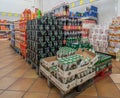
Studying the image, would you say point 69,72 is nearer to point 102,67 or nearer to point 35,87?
point 35,87

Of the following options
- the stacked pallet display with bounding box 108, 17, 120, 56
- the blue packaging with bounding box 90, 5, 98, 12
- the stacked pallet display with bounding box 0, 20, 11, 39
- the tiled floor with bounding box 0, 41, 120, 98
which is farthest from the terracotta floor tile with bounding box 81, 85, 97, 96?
the stacked pallet display with bounding box 0, 20, 11, 39

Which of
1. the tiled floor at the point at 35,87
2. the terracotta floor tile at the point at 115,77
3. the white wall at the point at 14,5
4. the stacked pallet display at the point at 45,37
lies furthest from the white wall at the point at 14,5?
the terracotta floor tile at the point at 115,77

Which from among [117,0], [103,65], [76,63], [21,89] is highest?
[117,0]

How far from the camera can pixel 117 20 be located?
376cm

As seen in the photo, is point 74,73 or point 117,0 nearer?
point 74,73

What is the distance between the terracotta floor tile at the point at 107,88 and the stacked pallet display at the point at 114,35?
1.71 m

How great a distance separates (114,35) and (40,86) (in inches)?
110

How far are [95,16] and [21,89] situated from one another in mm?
4176

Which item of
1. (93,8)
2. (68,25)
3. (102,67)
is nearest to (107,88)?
(102,67)

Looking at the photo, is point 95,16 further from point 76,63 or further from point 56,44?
point 76,63

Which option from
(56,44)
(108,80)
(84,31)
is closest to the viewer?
(108,80)

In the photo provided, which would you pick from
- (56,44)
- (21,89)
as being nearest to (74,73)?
(21,89)

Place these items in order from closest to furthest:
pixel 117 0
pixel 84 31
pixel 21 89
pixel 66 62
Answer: pixel 66 62, pixel 21 89, pixel 117 0, pixel 84 31

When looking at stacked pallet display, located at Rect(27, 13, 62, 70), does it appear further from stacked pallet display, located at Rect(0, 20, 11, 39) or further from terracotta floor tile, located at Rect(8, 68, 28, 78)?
stacked pallet display, located at Rect(0, 20, 11, 39)
